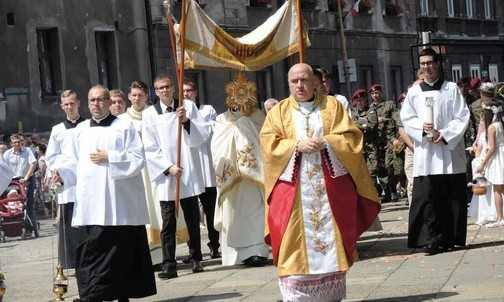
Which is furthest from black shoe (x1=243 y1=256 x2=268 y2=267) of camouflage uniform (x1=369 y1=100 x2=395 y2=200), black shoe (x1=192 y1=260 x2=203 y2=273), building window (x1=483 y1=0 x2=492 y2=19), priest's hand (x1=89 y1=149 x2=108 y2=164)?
building window (x1=483 y1=0 x2=492 y2=19)

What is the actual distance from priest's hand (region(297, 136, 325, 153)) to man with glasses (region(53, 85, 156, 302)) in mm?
1664

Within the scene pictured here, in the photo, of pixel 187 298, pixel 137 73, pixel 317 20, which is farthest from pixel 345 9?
pixel 187 298

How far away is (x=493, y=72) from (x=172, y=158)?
4120 cm

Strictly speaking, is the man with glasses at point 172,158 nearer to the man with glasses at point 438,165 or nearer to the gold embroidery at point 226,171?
the gold embroidery at point 226,171

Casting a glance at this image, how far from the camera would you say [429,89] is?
44.4 feet

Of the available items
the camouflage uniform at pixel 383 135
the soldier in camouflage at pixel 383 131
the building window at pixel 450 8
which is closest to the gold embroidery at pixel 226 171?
the soldier in camouflage at pixel 383 131

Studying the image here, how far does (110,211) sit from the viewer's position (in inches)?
443

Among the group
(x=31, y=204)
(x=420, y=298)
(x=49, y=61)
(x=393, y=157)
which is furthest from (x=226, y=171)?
(x=49, y=61)

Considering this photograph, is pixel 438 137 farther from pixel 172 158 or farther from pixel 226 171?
pixel 172 158

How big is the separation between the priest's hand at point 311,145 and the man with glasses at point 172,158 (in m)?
3.37

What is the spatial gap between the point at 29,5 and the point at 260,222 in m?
17.4

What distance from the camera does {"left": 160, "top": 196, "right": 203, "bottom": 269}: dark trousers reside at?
13289mm

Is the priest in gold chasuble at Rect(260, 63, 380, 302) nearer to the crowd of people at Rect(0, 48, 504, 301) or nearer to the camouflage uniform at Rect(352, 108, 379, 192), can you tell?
the crowd of people at Rect(0, 48, 504, 301)

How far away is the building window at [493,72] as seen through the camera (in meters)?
53.3
